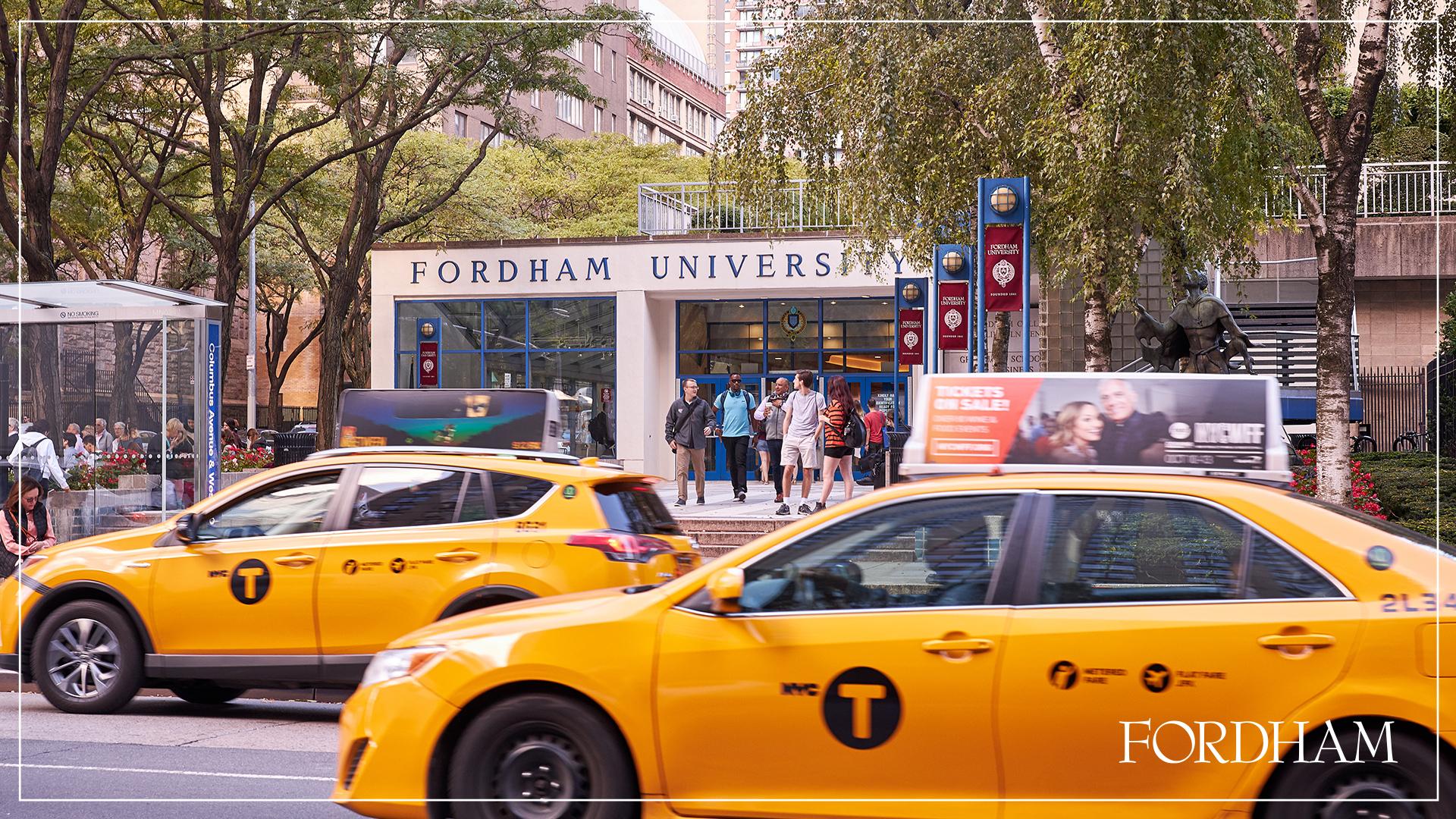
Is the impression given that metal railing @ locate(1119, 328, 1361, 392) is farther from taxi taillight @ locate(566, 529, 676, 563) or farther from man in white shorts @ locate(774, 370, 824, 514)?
taxi taillight @ locate(566, 529, 676, 563)

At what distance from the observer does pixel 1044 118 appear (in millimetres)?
13484

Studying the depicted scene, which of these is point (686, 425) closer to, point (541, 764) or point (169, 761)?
point (169, 761)

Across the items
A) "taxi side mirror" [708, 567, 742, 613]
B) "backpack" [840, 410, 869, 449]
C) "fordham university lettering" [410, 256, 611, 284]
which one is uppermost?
"fordham university lettering" [410, 256, 611, 284]

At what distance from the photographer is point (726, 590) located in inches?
175

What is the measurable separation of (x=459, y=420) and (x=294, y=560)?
197cm

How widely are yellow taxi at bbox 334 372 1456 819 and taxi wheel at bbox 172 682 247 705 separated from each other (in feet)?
12.6

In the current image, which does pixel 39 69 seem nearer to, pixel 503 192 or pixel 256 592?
pixel 256 592

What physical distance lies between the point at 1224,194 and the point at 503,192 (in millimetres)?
30413

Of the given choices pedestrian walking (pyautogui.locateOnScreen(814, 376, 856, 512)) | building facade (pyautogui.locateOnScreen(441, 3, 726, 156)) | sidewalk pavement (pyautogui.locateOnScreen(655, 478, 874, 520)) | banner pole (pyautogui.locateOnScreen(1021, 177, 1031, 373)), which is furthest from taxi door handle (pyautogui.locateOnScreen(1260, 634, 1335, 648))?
building facade (pyautogui.locateOnScreen(441, 3, 726, 156))

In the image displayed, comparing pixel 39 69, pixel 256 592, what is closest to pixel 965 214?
pixel 256 592

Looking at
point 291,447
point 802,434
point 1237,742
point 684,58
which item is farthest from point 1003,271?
point 684,58

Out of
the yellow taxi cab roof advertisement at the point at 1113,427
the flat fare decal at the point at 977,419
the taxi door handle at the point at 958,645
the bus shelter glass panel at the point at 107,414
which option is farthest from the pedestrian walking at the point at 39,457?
the taxi door handle at the point at 958,645

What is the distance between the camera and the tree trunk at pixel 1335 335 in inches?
488

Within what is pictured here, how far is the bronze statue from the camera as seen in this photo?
15289mm
